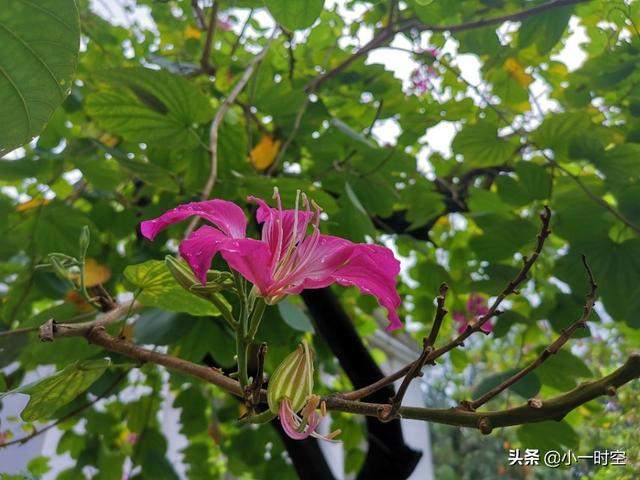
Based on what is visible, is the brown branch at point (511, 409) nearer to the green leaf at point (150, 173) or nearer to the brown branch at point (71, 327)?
the brown branch at point (71, 327)

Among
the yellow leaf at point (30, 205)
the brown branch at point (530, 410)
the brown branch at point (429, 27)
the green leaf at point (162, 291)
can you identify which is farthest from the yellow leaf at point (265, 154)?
the brown branch at point (530, 410)

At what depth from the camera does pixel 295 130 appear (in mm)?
998

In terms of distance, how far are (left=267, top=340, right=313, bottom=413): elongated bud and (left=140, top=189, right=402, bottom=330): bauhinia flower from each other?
5 centimetres

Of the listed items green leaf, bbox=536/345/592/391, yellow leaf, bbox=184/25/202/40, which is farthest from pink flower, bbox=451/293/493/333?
yellow leaf, bbox=184/25/202/40

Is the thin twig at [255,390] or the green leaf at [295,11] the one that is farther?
the green leaf at [295,11]

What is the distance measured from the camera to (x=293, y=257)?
0.39m

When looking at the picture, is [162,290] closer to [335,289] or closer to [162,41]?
[335,289]

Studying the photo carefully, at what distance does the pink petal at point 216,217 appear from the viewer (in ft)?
1.24

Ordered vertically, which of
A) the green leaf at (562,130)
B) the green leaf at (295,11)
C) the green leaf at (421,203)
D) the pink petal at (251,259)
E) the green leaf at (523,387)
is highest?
the green leaf at (295,11)

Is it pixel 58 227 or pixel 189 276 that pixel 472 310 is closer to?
pixel 58 227

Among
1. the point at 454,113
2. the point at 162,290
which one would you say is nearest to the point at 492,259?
the point at 454,113

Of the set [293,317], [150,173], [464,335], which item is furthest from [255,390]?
[150,173]

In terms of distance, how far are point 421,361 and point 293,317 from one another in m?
0.43

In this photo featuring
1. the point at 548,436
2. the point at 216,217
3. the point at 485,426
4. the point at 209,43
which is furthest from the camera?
the point at 209,43
